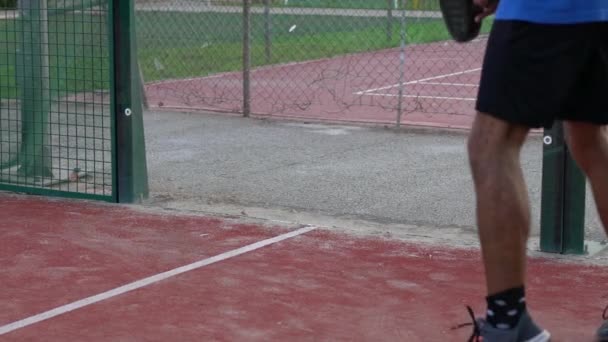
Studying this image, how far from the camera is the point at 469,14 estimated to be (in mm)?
4141

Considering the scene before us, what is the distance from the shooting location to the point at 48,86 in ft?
24.7

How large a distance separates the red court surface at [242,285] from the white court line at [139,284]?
0.03 feet

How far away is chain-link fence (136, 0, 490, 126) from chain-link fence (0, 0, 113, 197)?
3828 millimetres

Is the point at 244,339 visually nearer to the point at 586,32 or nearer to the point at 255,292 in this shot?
the point at 255,292

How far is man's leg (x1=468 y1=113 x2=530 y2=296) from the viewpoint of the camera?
12.5 ft

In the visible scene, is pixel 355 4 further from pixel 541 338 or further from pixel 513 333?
pixel 513 333

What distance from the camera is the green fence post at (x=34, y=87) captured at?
24.5 ft

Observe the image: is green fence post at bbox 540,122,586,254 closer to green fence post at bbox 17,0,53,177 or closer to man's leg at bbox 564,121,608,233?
man's leg at bbox 564,121,608,233

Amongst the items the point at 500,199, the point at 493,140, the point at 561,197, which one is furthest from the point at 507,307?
the point at 561,197

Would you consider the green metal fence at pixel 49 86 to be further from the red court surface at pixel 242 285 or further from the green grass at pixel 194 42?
the red court surface at pixel 242 285

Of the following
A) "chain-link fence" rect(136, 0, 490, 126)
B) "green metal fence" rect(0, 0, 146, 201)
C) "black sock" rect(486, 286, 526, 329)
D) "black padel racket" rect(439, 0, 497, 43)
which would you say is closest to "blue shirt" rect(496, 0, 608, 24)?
"black padel racket" rect(439, 0, 497, 43)

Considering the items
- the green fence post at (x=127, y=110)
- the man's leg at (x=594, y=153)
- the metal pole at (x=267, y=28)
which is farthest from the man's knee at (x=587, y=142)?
the metal pole at (x=267, y=28)

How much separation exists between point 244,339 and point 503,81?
1.45 metres

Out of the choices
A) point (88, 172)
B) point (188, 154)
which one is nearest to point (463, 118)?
point (188, 154)
